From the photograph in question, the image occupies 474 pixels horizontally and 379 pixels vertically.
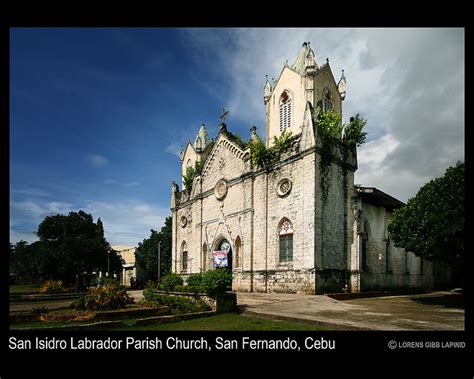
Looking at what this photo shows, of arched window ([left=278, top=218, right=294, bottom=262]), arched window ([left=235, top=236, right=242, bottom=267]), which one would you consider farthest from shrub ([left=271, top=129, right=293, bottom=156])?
arched window ([left=235, top=236, right=242, bottom=267])

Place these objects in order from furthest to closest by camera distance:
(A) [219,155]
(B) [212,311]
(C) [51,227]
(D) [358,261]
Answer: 1. (C) [51,227]
2. (A) [219,155]
3. (D) [358,261]
4. (B) [212,311]

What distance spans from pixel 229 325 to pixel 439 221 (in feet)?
32.5

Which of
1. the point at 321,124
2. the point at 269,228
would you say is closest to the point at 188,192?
the point at 269,228

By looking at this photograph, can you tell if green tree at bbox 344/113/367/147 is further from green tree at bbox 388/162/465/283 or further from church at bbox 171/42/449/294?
green tree at bbox 388/162/465/283

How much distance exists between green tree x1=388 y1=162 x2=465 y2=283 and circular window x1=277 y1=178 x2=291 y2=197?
704 cm

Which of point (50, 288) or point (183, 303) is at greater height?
point (183, 303)

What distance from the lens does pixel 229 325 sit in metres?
9.64

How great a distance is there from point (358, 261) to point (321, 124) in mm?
8760

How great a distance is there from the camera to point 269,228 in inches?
859

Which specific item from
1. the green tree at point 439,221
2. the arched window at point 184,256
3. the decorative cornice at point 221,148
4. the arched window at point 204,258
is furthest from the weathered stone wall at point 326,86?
the arched window at point 184,256

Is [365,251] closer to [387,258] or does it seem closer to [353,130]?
[387,258]

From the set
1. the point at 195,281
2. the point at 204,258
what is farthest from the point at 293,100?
the point at 195,281
